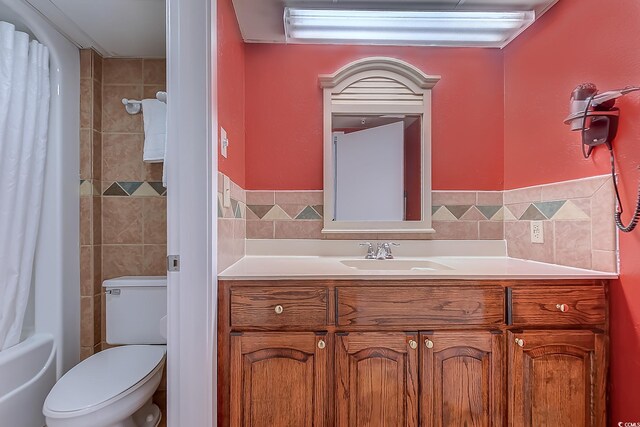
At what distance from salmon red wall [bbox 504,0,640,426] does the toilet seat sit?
1972 mm

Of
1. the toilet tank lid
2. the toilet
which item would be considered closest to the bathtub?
the toilet

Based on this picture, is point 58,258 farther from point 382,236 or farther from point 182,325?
point 382,236

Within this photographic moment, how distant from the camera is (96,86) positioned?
6.28ft

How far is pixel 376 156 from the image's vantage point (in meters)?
1.89

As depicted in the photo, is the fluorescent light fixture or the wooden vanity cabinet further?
the fluorescent light fixture

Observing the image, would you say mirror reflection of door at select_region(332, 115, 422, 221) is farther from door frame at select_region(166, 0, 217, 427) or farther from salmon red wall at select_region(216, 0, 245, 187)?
door frame at select_region(166, 0, 217, 427)

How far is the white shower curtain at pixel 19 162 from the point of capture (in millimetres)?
1511

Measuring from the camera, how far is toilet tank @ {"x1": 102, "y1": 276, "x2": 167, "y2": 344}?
181cm

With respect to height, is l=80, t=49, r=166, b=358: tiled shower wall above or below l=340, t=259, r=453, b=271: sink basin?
above

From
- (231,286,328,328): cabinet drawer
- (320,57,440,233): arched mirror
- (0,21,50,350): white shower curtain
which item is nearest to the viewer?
(231,286,328,328): cabinet drawer

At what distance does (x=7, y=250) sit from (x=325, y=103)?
1731 mm

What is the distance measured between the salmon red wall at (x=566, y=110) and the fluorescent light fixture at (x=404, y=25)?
0.17 metres

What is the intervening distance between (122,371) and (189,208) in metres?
0.93

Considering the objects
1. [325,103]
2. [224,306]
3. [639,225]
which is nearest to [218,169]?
[224,306]
